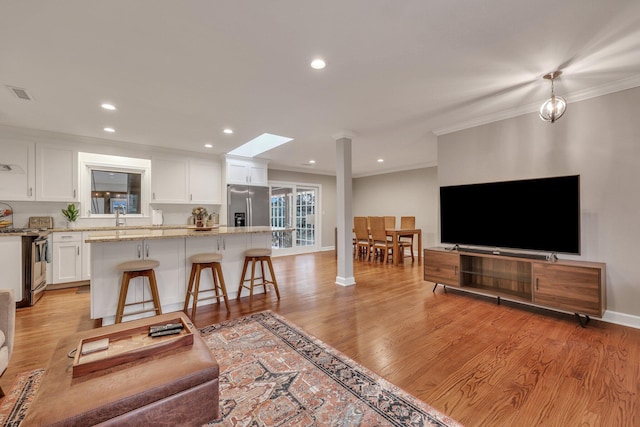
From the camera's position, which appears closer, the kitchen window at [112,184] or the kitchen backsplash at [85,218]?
the kitchen backsplash at [85,218]

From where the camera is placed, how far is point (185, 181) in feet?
17.5

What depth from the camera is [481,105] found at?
323 cm

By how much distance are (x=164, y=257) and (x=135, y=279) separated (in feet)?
1.13

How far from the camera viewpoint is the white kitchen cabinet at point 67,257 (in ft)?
13.3

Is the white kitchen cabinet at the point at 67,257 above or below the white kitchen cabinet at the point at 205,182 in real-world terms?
below

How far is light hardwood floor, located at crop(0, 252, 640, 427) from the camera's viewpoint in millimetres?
1614

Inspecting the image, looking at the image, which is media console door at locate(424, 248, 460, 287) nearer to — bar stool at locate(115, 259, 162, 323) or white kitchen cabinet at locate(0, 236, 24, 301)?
bar stool at locate(115, 259, 162, 323)

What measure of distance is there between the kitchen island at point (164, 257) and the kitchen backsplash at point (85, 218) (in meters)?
2.07

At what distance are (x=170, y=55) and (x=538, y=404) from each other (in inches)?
140

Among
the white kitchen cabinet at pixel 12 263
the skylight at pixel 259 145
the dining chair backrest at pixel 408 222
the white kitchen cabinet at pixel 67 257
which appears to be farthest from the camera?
the dining chair backrest at pixel 408 222

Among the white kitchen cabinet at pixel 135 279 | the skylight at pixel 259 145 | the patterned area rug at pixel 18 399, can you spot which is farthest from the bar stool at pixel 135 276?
the skylight at pixel 259 145

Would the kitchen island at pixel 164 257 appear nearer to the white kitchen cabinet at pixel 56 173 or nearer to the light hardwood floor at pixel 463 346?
the light hardwood floor at pixel 463 346

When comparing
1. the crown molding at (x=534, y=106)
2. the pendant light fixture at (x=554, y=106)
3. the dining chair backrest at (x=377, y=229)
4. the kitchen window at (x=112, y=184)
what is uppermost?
the crown molding at (x=534, y=106)

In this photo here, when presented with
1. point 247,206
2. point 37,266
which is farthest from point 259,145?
point 37,266
